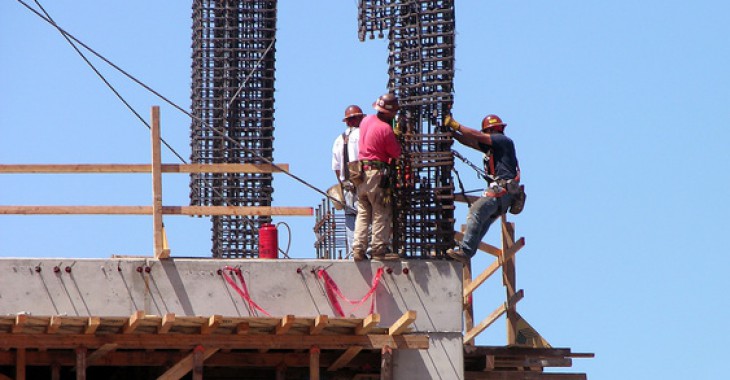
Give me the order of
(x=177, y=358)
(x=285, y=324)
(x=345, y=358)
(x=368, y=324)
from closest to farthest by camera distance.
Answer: (x=285, y=324) → (x=368, y=324) → (x=177, y=358) → (x=345, y=358)

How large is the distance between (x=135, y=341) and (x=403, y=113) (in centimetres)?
543

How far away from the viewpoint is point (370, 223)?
26.6 metres

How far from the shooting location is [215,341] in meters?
24.9

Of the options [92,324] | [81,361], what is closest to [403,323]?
[92,324]

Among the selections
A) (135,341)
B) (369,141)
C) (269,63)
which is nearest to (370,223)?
(369,141)

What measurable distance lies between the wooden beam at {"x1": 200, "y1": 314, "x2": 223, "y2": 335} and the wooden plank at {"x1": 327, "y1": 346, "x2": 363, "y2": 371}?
1938mm

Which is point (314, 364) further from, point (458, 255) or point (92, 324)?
point (92, 324)

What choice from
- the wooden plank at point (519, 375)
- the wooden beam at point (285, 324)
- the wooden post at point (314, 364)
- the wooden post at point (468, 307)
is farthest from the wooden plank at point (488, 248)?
the wooden beam at point (285, 324)

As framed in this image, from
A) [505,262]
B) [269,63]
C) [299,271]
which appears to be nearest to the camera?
[299,271]

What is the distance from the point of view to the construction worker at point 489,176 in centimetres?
2669

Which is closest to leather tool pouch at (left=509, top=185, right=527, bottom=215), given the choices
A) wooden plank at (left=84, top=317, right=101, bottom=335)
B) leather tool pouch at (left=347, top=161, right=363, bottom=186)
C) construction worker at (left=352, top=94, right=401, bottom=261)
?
construction worker at (left=352, top=94, right=401, bottom=261)

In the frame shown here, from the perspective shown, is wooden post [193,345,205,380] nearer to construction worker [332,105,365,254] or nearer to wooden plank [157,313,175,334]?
wooden plank [157,313,175,334]

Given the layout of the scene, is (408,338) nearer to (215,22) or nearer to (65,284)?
(65,284)

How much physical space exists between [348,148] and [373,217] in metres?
1.79
